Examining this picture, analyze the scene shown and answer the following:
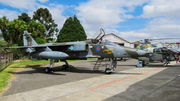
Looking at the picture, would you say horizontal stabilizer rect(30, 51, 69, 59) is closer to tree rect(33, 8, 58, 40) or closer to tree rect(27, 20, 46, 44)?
tree rect(27, 20, 46, 44)

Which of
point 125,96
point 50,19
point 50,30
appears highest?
point 50,19

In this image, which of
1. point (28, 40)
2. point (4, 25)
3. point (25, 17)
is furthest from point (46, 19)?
point (28, 40)

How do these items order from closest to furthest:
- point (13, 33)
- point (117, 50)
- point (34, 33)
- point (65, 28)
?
point (117, 50) → point (13, 33) → point (34, 33) → point (65, 28)

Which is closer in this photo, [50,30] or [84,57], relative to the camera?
[84,57]

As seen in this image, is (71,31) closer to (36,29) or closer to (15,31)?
(36,29)

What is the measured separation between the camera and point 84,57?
1072cm

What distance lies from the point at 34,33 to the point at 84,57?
2498cm

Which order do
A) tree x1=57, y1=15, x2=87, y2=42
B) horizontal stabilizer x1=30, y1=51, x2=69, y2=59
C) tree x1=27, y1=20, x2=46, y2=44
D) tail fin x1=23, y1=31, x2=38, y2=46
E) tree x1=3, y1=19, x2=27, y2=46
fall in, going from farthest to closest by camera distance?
tree x1=57, y1=15, x2=87, y2=42
tree x1=27, y1=20, x2=46, y2=44
tree x1=3, y1=19, x2=27, y2=46
tail fin x1=23, y1=31, x2=38, y2=46
horizontal stabilizer x1=30, y1=51, x2=69, y2=59

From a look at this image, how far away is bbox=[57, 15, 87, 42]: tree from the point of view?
108ft

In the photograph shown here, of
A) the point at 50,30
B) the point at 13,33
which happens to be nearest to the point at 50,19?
the point at 50,30

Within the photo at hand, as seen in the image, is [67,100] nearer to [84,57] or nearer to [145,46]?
[84,57]

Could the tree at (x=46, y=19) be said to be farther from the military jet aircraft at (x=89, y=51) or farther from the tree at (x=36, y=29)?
the military jet aircraft at (x=89, y=51)

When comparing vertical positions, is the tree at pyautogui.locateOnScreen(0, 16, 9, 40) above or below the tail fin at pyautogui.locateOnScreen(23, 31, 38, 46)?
above

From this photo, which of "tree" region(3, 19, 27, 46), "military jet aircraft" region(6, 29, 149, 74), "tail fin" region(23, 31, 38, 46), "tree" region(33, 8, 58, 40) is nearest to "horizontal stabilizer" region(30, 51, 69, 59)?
"military jet aircraft" region(6, 29, 149, 74)
